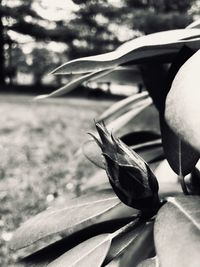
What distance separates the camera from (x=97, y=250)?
633 millimetres

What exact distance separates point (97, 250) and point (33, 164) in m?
3.63

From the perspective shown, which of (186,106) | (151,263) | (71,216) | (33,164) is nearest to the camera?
(186,106)

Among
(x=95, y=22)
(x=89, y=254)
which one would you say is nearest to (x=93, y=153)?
(x=89, y=254)

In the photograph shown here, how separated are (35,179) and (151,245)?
3.10 meters

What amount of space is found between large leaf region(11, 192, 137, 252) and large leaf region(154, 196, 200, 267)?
15 cm

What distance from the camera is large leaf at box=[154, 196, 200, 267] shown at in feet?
1.53

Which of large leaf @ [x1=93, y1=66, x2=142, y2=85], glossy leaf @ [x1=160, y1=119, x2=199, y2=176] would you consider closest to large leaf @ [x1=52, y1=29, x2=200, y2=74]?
glossy leaf @ [x1=160, y1=119, x2=199, y2=176]

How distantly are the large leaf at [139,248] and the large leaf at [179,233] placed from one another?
0.08 m

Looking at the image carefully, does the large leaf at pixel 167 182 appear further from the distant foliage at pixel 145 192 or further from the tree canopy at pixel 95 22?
the tree canopy at pixel 95 22

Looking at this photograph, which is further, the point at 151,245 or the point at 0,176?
the point at 0,176

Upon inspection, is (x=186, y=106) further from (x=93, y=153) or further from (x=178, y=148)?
(x=93, y=153)

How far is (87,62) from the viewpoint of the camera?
1.93 feet

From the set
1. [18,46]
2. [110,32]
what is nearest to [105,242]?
[110,32]

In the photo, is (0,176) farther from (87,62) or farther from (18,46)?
(18,46)
